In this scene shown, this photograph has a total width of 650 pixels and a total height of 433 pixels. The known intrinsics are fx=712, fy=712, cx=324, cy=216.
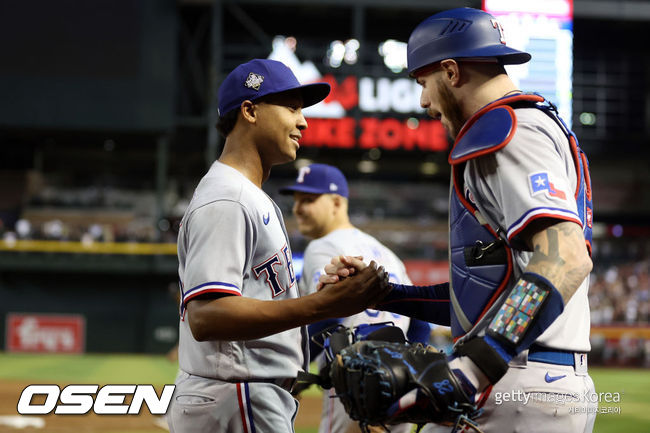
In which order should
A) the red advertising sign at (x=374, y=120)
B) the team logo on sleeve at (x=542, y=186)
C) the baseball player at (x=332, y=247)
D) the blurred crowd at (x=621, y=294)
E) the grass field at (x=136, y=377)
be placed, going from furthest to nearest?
1. the red advertising sign at (x=374, y=120)
2. the blurred crowd at (x=621, y=294)
3. the grass field at (x=136, y=377)
4. the baseball player at (x=332, y=247)
5. the team logo on sleeve at (x=542, y=186)

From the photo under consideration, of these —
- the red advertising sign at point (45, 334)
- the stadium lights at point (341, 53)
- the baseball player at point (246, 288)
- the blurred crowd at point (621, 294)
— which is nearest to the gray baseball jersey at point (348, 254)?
the baseball player at point (246, 288)

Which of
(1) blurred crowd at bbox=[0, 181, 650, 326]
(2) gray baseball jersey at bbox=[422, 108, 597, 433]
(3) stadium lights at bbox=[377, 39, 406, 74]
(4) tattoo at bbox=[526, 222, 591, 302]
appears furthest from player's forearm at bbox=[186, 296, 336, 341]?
(3) stadium lights at bbox=[377, 39, 406, 74]

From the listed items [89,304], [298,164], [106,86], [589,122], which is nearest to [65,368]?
[89,304]

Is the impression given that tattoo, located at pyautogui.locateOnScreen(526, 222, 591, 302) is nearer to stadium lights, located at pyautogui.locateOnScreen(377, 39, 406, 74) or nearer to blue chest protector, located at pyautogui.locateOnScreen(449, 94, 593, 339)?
blue chest protector, located at pyautogui.locateOnScreen(449, 94, 593, 339)

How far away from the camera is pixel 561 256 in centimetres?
171

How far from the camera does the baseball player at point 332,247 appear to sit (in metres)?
4.16

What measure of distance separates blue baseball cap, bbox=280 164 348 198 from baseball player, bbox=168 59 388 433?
206cm

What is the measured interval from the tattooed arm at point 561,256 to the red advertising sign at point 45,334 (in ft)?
62.1

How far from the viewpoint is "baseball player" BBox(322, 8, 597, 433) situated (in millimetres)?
1693

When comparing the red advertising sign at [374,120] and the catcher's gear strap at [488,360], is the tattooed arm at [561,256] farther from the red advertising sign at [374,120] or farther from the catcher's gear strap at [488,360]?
the red advertising sign at [374,120]

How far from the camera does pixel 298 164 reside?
82.4 ft

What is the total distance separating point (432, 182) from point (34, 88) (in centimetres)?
1382

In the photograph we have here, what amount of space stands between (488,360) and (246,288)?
40.0 inches

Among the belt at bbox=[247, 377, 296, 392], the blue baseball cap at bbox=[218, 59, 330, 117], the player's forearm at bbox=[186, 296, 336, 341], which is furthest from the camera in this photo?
the blue baseball cap at bbox=[218, 59, 330, 117]
